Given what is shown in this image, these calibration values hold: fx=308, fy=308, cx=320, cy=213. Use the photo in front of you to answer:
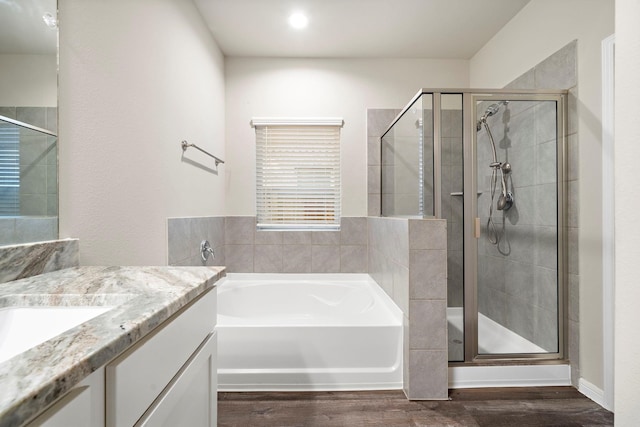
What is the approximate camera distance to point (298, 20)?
2346mm

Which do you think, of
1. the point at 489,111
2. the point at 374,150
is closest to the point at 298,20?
the point at 374,150

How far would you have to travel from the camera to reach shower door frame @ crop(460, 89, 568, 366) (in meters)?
1.84

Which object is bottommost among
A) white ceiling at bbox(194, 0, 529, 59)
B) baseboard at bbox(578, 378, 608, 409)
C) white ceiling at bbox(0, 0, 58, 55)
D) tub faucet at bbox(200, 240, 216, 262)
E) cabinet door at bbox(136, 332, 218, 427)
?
baseboard at bbox(578, 378, 608, 409)

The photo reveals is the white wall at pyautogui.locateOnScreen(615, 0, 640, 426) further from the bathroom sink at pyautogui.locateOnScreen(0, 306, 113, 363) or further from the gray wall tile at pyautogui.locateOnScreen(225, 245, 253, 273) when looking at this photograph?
the gray wall tile at pyautogui.locateOnScreen(225, 245, 253, 273)

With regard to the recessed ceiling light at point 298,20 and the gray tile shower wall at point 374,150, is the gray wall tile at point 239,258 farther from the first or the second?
the recessed ceiling light at point 298,20

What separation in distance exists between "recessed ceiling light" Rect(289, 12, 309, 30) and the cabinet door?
228 centimetres

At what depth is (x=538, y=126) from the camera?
6.26ft

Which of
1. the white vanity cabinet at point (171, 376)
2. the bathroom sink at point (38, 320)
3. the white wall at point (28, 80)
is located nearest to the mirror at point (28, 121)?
the white wall at point (28, 80)

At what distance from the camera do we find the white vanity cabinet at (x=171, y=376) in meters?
0.52

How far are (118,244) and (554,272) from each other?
2.39 metres

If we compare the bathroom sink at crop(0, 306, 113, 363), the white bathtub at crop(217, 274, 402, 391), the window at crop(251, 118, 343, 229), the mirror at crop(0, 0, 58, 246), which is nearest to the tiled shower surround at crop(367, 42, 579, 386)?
the white bathtub at crop(217, 274, 402, 391)

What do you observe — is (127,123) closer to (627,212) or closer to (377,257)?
(627,212)

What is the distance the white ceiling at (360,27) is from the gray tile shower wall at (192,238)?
5.07ft

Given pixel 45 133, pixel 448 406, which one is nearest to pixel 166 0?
pixel 45 133
